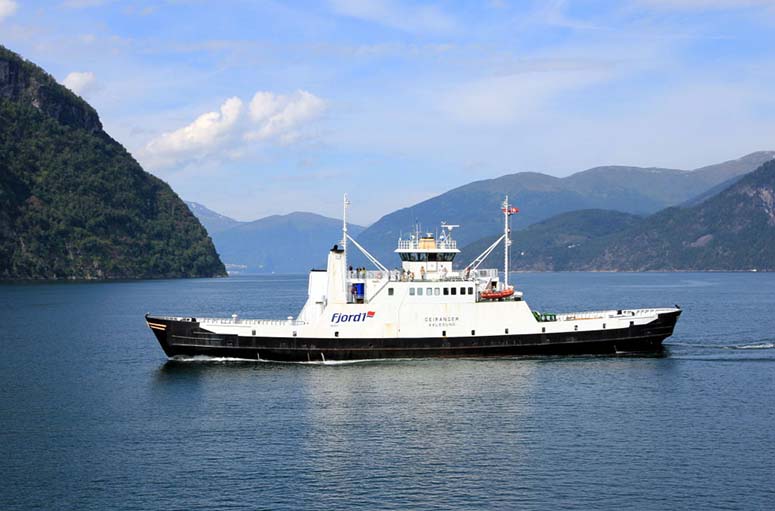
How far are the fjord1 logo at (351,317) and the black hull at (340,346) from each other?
3.97 ft

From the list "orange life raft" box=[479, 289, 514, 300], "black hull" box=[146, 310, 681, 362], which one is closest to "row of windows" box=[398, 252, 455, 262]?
"orange life raft" box=[479, 289, 514, 300]

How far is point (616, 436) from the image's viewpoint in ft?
129

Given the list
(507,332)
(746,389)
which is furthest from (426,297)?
(746,389)

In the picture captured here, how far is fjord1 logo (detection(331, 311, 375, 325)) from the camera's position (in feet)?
186

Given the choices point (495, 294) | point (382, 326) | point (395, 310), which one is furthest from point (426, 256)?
point (382, 326)

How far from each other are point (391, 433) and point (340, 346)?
57.0 ft

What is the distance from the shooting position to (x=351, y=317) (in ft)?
187

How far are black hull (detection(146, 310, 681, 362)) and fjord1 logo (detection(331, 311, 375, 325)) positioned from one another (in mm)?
1210

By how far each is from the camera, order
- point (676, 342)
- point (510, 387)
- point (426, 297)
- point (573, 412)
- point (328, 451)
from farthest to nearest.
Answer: point (676, 342), point (426, 297), point (510, 387), point (573, 412), point (328, 451)

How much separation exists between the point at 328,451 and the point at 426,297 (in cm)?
2156

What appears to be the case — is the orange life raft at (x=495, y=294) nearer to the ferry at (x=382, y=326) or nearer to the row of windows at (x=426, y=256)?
the ferry at (x=382, y=326)

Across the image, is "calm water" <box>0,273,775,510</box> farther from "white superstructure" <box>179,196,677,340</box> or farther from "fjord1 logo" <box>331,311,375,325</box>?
"fjord1 logo" <box>331,311,375,325</box>

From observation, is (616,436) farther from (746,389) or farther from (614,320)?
(614,320)

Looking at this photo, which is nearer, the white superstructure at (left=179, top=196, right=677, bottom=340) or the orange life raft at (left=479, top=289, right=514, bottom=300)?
the white superstructure at (left=179, top=196, right=677, bottom=340)
